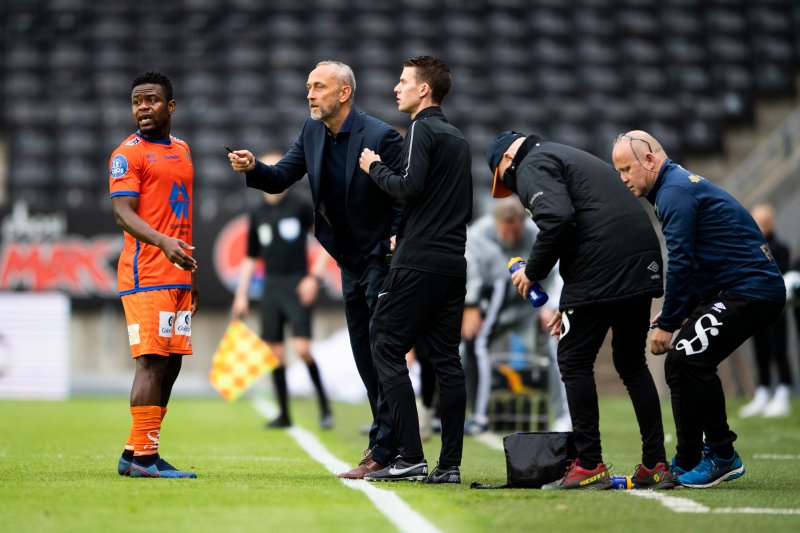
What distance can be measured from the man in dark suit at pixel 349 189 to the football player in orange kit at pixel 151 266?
0.42 meters

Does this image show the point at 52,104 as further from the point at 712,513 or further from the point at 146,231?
the point at 712,513

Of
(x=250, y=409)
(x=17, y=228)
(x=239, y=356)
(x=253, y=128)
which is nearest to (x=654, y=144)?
(x=239, y=356)

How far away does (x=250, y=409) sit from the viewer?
41.8ft

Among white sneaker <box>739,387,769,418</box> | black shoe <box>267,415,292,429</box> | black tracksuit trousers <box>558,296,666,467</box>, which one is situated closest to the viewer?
black tracksuit trousers <box>558,296,666,467</box>

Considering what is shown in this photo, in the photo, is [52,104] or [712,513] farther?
[52,104]

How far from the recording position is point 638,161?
5.77 meters

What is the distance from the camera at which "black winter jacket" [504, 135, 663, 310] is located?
5488mm

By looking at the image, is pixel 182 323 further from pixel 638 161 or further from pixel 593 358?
pixel 638 161


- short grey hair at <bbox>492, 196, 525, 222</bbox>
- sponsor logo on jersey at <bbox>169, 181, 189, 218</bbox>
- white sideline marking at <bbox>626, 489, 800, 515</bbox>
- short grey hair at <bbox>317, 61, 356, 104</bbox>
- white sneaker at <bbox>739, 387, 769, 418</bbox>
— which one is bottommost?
white sneaker at <bbox>739, 387, 769, 418</bbox>

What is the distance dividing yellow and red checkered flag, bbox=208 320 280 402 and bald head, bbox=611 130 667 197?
5.75m

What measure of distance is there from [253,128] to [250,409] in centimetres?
694

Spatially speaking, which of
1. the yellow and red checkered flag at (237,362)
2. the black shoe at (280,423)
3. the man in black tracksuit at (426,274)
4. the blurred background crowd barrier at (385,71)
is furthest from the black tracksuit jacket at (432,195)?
the blurred background crowd barrier at (385,71)

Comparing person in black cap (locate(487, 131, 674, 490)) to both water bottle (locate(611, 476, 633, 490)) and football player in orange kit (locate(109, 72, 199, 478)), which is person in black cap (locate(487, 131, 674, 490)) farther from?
football player in orange kit (locate(109, 72, 199, 478))

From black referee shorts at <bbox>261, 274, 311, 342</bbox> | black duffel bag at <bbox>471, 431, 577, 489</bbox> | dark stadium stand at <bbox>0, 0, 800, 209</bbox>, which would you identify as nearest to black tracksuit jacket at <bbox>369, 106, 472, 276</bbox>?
black duffel bag at <bbox>471, 431, 577, 489</bbox>
